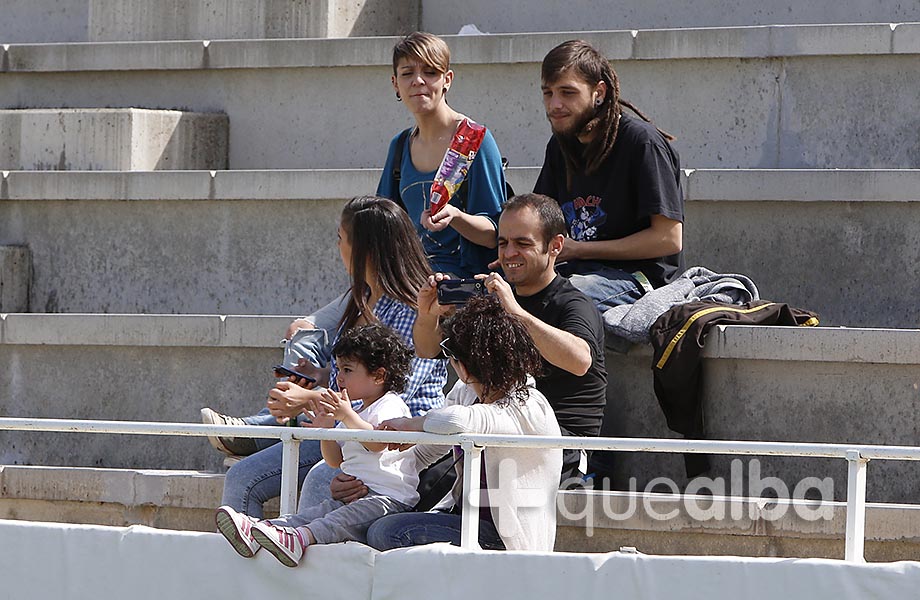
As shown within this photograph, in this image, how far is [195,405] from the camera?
20.2ft

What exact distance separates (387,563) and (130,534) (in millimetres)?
790

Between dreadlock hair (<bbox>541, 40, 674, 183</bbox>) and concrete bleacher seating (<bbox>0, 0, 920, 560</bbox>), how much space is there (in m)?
0.73

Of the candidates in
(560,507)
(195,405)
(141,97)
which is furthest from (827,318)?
(141,97)

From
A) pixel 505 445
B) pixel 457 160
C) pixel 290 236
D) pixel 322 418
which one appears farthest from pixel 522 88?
pixel 505 445

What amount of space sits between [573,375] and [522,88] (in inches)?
114

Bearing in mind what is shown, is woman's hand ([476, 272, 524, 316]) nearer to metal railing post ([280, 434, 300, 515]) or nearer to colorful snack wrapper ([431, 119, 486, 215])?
metal railing post ([280, 434, 300, 515])

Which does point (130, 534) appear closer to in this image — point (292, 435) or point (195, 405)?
point (292, 435)

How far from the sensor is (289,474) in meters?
4.25

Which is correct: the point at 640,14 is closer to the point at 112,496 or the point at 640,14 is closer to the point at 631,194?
the point at 631,194

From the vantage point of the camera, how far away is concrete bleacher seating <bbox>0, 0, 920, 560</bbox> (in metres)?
5.27

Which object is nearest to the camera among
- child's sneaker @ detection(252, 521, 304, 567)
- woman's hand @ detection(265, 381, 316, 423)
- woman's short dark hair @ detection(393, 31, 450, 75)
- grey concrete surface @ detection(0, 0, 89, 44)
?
child's sneaker @ detection(252, 521, 304, 567)

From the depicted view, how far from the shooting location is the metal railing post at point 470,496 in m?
3.98

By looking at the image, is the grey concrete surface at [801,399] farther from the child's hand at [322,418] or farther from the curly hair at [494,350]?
the child's hand at [322,418]

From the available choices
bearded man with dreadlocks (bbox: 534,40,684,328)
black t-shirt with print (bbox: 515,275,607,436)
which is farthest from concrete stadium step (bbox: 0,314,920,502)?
black t-shirt with print (bbox: 515,275,607,436)
